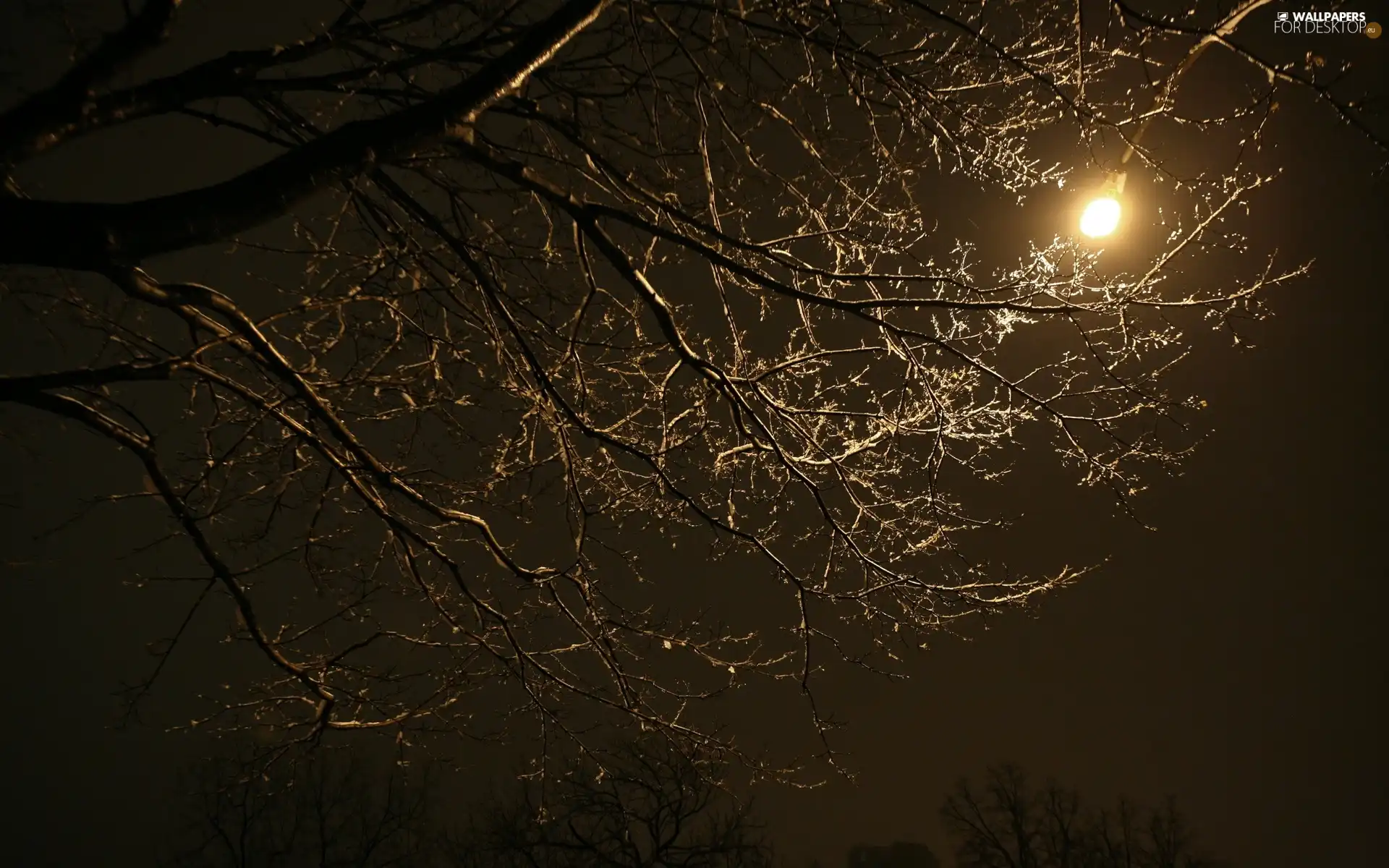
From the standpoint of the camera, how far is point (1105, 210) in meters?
3.58

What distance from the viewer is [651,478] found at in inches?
168

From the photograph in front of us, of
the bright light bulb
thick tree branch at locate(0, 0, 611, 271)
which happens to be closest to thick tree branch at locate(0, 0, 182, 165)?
thick tree branch at locate(0, 0, 611, 271)

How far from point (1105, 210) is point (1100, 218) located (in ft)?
0.12

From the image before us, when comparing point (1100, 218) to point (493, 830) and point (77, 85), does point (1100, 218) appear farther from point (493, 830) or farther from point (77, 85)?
point (493, 830)

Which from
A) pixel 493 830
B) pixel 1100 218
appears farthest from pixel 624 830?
pixel 1100 218

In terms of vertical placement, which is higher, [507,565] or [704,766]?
[507,565]

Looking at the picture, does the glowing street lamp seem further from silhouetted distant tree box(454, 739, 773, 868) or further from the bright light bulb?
silhouetted distant tree box(454, 739, 773, 868)

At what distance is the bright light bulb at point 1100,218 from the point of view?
358 centimetres

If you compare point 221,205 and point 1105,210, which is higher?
point 1105,210

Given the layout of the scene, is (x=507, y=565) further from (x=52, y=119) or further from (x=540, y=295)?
(x=52, y=119)

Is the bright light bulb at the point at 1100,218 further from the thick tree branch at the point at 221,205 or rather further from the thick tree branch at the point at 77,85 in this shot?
the thick tree branch at the point at 77,85

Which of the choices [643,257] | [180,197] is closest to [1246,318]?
[643,257]

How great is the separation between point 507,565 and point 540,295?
1552mm

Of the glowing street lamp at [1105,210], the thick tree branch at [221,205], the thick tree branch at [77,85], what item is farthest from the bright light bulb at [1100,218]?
the thick tree branch at [77,85]
